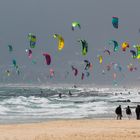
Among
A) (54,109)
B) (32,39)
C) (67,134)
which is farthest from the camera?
(54,109)

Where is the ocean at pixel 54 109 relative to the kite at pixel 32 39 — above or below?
below

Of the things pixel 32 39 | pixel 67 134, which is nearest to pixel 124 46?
pixel 32 39

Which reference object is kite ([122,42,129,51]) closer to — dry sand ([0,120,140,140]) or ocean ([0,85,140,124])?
ocean ([0,85,140,124])

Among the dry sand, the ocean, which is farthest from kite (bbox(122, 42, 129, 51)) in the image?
the dry sand

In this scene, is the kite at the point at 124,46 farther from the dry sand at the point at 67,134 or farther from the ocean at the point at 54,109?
the dry sand at the point at 67,134

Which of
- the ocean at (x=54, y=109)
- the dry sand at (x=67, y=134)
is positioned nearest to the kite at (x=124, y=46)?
the ocean at (x=54, y=109)

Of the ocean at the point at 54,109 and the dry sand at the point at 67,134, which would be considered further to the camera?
the ocean at the point at 54,109

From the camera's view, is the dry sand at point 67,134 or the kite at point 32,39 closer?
the dry sand at point 67,134

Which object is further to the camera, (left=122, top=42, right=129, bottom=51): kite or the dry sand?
(left=122, top=42, right=129, bottom=51): kite

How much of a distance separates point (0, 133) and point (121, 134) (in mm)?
5373

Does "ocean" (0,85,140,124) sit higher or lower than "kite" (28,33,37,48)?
lower

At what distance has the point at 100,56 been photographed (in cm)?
4125

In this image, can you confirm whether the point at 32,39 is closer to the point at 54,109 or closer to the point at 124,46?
the point at 124,46

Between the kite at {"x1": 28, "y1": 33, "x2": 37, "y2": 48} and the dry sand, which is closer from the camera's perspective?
the dry sand
